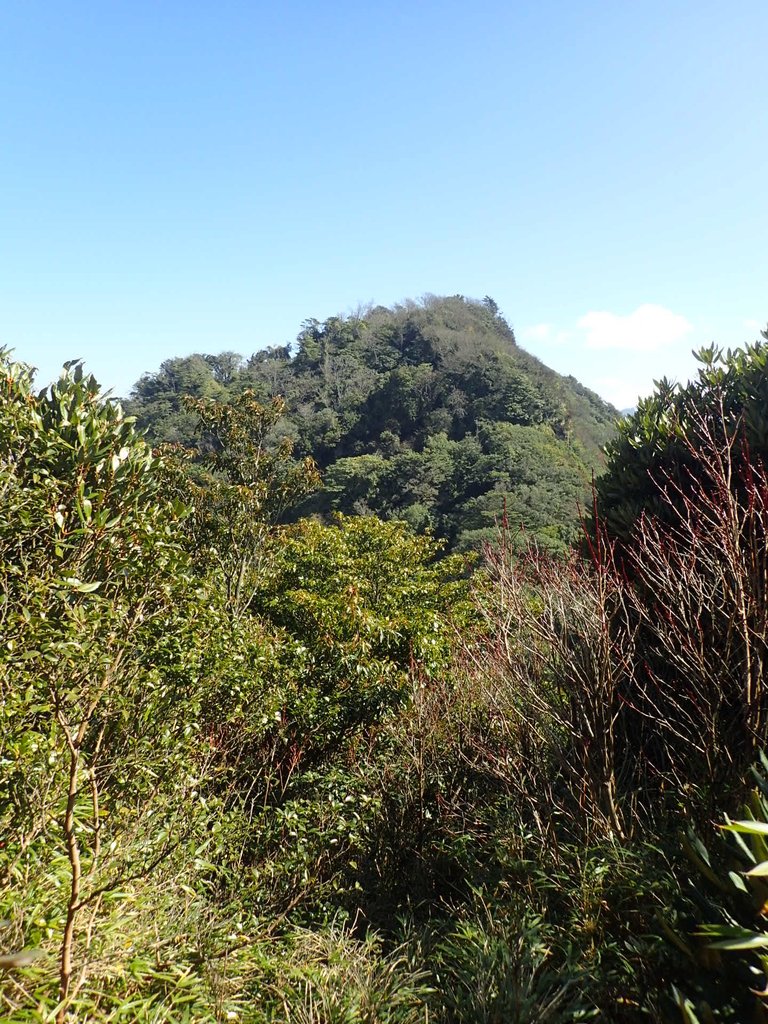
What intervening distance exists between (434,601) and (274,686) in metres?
4.49

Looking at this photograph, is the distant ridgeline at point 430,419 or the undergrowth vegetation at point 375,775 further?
the distant ridgeline at point 430,419

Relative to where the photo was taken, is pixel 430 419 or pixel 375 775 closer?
pixel 375 775

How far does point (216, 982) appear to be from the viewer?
3.00 m

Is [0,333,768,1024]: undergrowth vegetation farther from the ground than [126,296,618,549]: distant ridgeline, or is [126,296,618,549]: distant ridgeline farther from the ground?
[126,296,618,549]: distant ridgeline

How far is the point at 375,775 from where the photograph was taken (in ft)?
17.7

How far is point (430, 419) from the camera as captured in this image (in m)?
36.1

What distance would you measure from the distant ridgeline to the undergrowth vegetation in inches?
460

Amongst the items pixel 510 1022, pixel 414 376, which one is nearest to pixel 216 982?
pixel 510 1022

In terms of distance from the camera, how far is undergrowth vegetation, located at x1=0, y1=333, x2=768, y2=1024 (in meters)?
2.71

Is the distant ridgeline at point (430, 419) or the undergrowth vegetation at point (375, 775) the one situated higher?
the distant ridgeline at point (430, 419)

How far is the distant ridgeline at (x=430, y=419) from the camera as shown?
26391 mm

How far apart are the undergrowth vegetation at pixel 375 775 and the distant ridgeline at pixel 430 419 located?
38.3 feet

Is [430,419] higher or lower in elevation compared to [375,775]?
higher

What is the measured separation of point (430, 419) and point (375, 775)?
3172 cm
